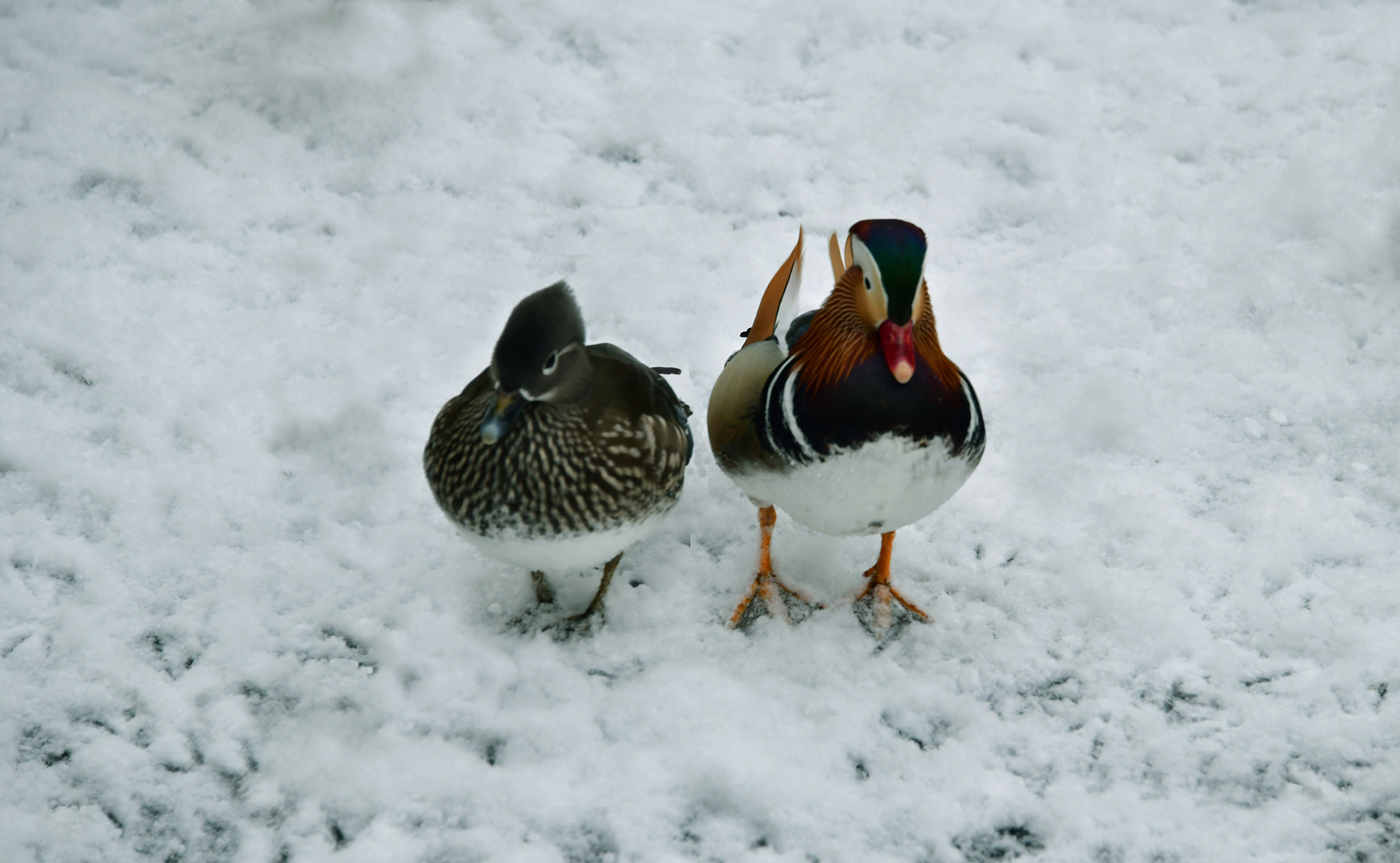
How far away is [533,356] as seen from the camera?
221 cm

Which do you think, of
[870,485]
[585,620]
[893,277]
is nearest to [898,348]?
[893,277]

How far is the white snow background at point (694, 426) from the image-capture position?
230 cm

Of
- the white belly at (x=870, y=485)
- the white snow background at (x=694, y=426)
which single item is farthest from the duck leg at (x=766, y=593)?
the white belly at (x=870, y=485)

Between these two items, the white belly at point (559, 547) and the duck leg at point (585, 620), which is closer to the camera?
the white belly at point (559, 547)

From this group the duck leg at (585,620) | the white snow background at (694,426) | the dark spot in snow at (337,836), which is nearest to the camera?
the dark spot in snow at (337,836)

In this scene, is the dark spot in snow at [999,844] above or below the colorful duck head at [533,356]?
below

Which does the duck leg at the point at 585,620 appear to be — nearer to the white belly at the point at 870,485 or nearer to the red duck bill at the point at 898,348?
the white belly at the point at 870,485

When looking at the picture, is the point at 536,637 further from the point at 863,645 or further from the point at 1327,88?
the point at 1327,88

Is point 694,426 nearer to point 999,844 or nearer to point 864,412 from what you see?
point 864,412

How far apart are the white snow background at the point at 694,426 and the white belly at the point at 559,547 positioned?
0.28 meters

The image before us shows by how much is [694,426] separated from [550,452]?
938 millimetres

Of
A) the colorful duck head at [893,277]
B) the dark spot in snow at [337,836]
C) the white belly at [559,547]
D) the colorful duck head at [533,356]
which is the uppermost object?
the colorful duck head at [893,277]

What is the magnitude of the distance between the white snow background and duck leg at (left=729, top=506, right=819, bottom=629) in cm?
6

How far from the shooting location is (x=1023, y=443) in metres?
3.09
